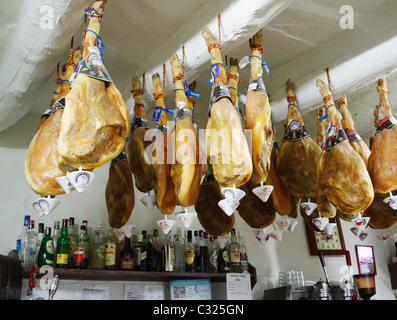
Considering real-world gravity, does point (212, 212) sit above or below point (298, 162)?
below

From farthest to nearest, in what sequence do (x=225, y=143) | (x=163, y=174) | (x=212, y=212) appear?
(x=212, y=212) → (x=163, y=174) → (x=225, y=143)

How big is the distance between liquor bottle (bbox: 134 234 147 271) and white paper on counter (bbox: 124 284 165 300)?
0.26 meters

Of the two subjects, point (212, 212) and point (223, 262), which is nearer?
point (212, 212)

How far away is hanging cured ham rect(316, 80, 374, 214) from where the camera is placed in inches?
78.5

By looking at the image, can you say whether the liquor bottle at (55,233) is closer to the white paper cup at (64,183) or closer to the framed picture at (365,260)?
the white paper cup at (64,183)

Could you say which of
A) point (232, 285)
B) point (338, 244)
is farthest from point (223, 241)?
point (338, 244)

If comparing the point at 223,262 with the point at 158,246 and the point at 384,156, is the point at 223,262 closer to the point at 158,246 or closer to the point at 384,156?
the point at 158,246

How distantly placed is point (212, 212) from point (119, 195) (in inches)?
25.0

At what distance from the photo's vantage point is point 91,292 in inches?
108

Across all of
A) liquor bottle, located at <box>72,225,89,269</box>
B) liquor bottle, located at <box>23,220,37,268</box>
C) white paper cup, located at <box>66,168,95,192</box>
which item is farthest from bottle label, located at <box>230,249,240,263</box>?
white paper cup, located at <box>66,168,95,192</box>

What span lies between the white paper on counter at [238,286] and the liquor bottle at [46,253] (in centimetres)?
142

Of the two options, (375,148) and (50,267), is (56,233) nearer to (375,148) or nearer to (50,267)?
(50,267)

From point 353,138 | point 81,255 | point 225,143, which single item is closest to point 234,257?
point 81,255

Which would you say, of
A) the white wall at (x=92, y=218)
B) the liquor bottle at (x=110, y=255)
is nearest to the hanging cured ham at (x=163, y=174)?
the liquor bottle at (x=110, y=255)
